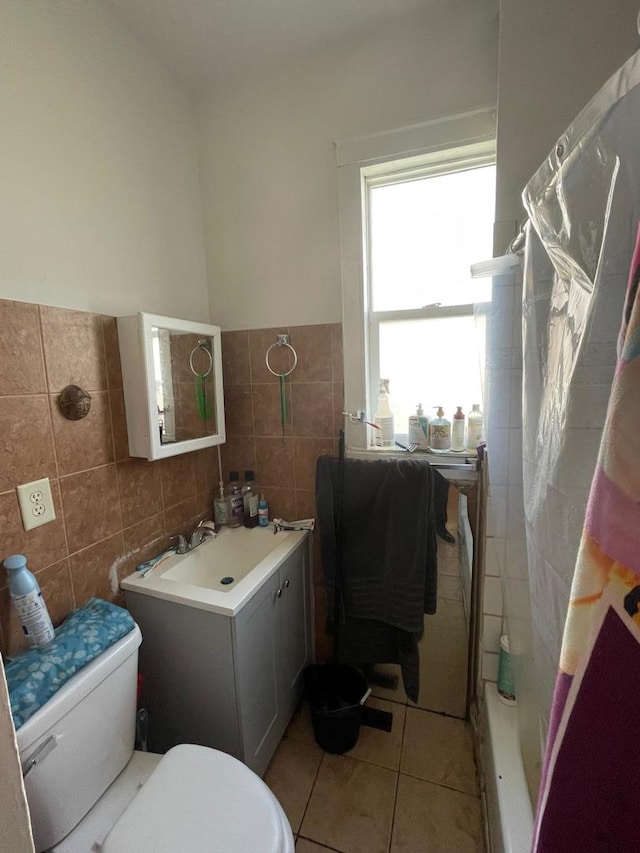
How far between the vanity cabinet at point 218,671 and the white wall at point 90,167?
1.11 metres

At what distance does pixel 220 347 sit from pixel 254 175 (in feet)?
2.49

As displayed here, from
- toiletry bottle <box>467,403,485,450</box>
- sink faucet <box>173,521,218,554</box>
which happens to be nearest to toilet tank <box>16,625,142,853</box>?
sink faucet <box>173,521,218,554</box>

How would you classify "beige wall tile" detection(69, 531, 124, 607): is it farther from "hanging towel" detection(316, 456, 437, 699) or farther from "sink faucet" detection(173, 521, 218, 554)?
"hanging towel" detection(316, 456, 437, 699)

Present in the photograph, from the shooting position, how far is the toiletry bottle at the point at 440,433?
140 centimetres

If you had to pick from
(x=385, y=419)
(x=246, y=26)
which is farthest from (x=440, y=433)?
(x=246, y=26)

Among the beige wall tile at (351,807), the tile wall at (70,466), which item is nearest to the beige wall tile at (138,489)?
the tile wall at (70,466)

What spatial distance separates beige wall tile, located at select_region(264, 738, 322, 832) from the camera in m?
1.22

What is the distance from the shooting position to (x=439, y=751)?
138cm

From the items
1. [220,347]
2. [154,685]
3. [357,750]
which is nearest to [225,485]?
[220,347]

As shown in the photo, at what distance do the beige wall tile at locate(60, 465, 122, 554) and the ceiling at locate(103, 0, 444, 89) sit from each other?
1.60 metres

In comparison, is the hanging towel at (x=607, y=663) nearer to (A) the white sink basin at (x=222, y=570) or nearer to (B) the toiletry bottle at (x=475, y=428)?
(A) the white sink basin at (x=222, y=570)

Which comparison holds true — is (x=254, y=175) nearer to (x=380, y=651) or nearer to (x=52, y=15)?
(x=52, y=15)

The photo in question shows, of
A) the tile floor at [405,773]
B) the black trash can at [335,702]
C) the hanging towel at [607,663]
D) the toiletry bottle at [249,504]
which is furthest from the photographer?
the toiletry bottle at [249,504]

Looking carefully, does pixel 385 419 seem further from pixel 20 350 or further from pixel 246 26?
pixel 246 26
